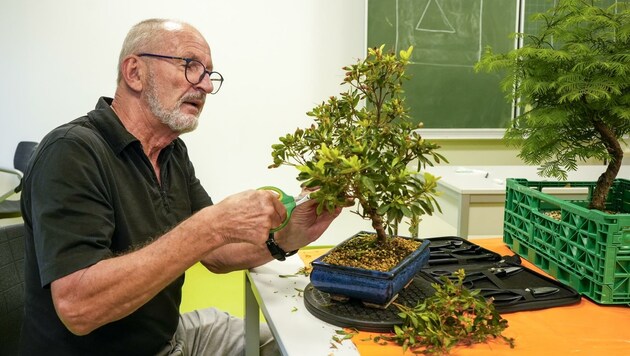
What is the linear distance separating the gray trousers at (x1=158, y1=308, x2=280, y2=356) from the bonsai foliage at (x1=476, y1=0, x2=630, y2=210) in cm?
96

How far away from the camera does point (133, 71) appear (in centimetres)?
151

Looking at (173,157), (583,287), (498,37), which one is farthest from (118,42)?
(583,287)

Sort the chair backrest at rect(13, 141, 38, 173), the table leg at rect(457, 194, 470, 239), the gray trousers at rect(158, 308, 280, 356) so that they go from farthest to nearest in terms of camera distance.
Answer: the chair backrest at rect(13, 141, 38, 173) → the table leg at rect(457, 194, 470, 239) → the gray trousers at rect(158, 308, 280, 356)

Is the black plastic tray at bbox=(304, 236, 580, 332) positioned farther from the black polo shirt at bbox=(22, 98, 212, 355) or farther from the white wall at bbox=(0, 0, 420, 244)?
the white wall at bbox=(0, 0, 420, 244)

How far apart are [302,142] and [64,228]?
1.79 ft

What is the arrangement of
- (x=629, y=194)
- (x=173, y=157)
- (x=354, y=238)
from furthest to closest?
1. (x=173, y=157)
2. (x=629, y=194)
3. (x=354, y=238)

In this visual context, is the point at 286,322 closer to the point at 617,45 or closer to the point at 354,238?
the point at 354,238

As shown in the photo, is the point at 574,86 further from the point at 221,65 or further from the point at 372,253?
the point at 221,65

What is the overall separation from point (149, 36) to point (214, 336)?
931 mm

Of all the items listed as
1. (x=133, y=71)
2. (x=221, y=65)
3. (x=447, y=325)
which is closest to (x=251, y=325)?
(x=447, y=325)

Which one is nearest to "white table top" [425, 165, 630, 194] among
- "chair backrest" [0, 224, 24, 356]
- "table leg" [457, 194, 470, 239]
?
"table leg" [457, 194, 470, 239]

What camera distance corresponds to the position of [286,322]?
112 centimetres

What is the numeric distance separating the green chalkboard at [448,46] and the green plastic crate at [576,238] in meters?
2.13

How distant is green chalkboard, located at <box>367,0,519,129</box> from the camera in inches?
142
